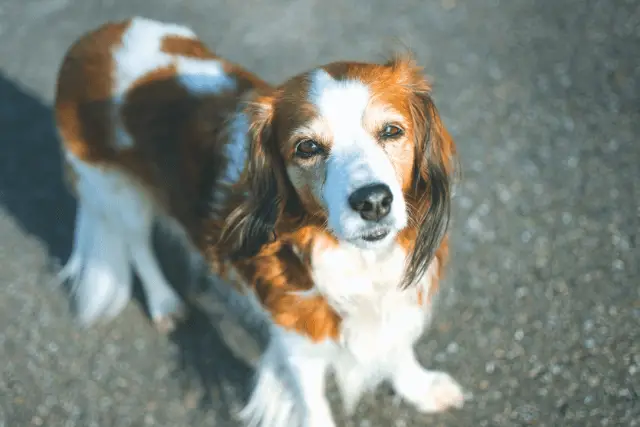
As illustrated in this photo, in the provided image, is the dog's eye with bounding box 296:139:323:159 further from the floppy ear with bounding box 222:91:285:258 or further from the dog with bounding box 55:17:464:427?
the floppy ear with bounding box 222:91:285:258

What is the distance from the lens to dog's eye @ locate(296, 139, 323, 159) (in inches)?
82.2

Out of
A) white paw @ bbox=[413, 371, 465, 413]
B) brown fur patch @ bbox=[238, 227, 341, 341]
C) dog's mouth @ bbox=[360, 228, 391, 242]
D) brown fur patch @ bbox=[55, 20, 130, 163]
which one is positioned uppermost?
dog's mouth @ bbox=[360, 228, 391, 242]

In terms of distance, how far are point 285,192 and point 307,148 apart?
24cm

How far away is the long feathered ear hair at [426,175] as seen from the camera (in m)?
2.28

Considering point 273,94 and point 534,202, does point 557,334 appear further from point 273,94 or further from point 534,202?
point 273,94

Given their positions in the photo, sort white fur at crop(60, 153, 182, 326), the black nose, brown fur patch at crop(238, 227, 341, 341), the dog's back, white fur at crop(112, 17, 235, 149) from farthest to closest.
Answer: white fur at crop(60, 153, 182, 326) < white fur at crop(112, 17, 235, 149) < the dog's back < brown fur patch at crop(238, 227, 341, 341) < the black nose

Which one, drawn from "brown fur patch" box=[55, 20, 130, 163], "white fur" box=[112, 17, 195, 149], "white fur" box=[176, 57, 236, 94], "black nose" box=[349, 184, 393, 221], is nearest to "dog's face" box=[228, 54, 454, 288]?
"black nose" box=[349, 184, 393, 221]

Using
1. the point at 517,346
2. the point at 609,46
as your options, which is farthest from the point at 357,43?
the point at 517,346

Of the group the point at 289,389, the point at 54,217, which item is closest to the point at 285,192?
the point at 289,389

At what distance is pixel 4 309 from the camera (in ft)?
11.6

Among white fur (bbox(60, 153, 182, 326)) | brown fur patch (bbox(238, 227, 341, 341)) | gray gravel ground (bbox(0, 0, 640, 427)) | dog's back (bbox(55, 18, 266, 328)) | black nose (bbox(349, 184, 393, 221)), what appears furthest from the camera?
white fur (bbox(60, 153, 182, 326))

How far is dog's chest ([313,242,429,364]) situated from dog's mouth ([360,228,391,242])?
0.25 metres

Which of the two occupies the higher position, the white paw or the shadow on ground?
the white paw

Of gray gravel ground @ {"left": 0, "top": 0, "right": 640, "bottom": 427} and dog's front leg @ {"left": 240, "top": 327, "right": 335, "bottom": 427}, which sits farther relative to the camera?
gray gravel ground @ {"left": 0, "top": 0, "right": 640, "bottom": 427}
